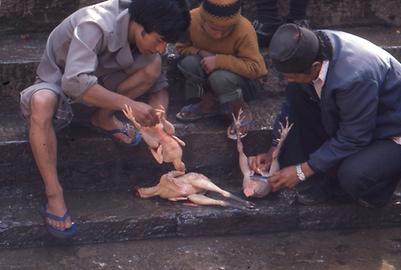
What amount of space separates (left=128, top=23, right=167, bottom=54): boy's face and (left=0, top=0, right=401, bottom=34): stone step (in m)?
1.26

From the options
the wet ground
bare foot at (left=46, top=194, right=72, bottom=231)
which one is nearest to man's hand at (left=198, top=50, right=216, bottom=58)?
the wet ground

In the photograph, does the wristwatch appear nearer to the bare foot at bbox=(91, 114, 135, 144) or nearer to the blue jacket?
the blue jacket

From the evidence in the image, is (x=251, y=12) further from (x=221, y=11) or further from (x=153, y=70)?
(x=153, y=70)

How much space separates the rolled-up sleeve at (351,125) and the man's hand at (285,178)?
13cm

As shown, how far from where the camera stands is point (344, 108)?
14.0 feet

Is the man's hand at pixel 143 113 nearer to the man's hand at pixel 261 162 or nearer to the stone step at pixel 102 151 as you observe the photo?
the stone step at pixel 102 151

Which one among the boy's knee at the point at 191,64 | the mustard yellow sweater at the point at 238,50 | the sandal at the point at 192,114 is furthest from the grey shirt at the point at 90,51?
the sandal at the point at 192,114

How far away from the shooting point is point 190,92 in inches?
205

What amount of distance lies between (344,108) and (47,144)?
1768 millimetres

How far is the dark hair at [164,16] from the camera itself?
418 centimetres

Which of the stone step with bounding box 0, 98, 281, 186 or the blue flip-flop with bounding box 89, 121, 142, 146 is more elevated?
the blue flip-flop with bounding box 89, 121, 142, 146

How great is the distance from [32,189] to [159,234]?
36.7 inches

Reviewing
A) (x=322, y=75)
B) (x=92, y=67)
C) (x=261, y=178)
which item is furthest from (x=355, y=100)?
(x=92, y=67)

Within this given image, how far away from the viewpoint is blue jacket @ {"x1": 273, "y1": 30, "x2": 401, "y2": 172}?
13.8ft
